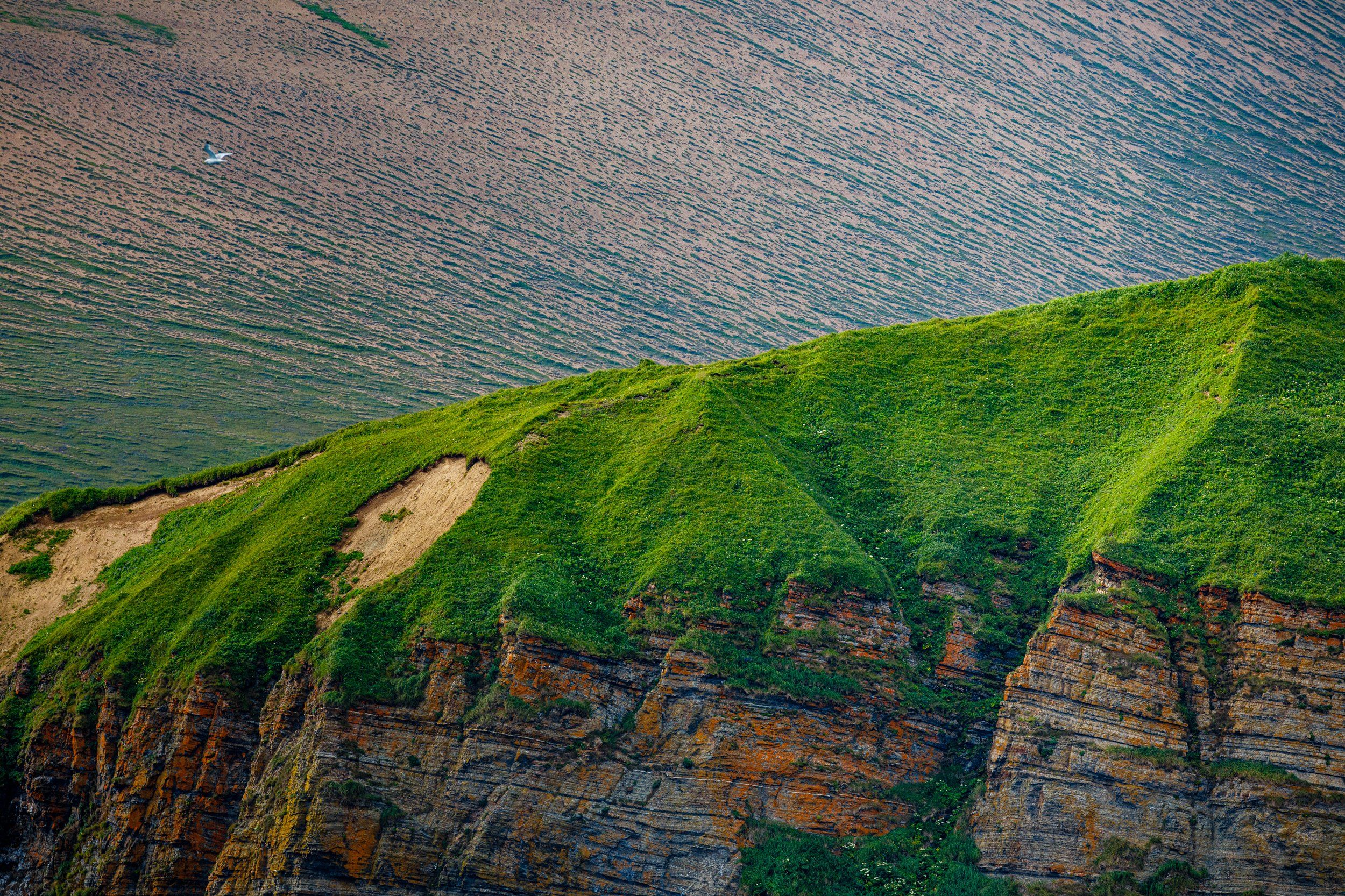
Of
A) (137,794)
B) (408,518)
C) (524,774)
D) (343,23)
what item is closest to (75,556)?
(137,794)

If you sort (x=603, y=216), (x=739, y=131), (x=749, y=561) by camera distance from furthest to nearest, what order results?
(x=739, y=131), (x=603, y=216), (x=749, y=561)

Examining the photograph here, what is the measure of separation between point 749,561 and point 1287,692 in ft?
46.5

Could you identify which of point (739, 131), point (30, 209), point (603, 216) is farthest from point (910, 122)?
point (30, 209)

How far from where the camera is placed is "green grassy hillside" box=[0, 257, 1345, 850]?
1126 inches

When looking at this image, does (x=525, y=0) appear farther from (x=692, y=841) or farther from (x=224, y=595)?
(x=692, y=841)

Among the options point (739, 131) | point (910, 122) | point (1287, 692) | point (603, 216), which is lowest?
point (1287, 692)

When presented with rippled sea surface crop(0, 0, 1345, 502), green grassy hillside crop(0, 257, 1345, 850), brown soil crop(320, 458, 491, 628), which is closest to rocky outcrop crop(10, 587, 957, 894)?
green grassy hillside crop(0, 257, 1345, 850)

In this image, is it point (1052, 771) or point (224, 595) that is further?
point (224, 595)

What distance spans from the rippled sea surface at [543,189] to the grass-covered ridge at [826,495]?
2732 cm

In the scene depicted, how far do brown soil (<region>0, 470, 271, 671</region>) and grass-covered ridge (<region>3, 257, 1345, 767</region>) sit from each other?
134 centimetres

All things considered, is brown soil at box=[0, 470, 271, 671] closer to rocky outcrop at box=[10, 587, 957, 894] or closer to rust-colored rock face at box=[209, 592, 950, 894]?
rocky outcrop at box=[10, 587, 957, 894]

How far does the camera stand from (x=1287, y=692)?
25297 mm

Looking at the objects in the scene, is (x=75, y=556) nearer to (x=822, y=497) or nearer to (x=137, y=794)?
(x=137, y=794)

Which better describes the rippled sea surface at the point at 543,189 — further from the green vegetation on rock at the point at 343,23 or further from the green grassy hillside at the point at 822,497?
the green grassy hillside at the point at 822,497
